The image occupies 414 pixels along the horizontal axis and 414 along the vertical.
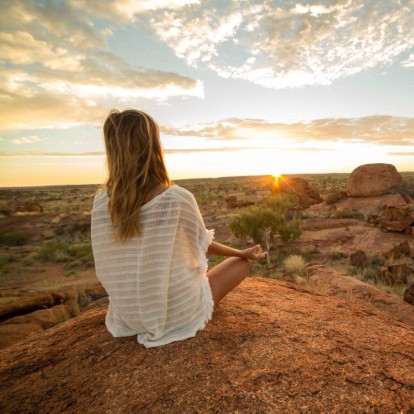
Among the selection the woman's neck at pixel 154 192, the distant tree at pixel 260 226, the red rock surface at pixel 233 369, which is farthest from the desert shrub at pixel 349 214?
the woman's neck at pixel 154 192

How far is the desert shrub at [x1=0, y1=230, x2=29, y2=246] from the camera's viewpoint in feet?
53.7

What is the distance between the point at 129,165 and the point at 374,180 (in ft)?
78.5

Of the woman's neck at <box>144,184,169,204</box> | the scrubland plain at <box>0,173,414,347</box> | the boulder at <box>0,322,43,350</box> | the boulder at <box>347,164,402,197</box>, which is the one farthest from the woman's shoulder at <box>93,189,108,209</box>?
the boulder at <box>347,164,402,197</box>

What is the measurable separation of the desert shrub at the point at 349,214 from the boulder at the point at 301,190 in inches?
200

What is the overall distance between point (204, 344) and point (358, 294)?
4.27m

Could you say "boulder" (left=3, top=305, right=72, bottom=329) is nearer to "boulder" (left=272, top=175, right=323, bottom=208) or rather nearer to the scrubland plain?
the scrubland plain

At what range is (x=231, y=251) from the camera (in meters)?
3.19

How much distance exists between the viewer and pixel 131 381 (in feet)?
7.64

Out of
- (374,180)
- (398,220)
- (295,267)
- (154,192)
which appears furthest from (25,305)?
(374,180)

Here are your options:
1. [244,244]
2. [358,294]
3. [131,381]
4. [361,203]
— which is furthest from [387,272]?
[361,203]

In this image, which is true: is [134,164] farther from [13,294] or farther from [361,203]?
[361,203]

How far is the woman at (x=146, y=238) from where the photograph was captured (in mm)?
2393

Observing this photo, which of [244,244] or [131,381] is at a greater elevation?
[131,381]

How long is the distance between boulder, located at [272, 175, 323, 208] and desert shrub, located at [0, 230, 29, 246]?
18629 millimetres
